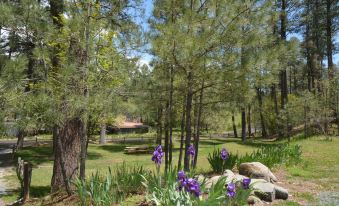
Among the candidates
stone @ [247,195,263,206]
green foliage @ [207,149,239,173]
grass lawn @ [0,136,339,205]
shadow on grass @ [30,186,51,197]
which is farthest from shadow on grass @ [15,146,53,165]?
stone @ [247,195,263,206]

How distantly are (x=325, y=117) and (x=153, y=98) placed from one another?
14.7 metres

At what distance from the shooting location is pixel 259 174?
26.6ft

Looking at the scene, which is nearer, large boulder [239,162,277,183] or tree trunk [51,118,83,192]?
large boulder [239,162,277,183]

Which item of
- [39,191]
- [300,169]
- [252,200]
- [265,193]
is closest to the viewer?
[252,200]

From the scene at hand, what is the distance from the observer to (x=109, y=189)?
5957mm

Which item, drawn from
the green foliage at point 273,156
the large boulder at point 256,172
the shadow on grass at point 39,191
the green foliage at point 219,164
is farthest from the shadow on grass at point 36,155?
the large boulder at point 256,172

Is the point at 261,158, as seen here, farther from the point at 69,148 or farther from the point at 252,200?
the point at 69,148

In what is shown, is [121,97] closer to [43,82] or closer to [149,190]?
[43,82]

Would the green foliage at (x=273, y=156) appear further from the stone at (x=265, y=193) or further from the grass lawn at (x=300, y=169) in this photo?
the stone at (x=265, y=193)

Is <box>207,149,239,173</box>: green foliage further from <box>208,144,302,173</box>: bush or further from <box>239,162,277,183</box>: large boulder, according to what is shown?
<box>239,162,277,183</box>: large boulder

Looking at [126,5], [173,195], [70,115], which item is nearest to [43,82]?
[70,115]

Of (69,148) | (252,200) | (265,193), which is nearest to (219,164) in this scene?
(265,193)

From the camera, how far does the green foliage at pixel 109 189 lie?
568cm

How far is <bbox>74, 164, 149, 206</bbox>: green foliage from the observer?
18.6 feet
